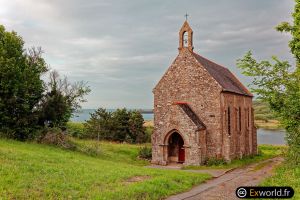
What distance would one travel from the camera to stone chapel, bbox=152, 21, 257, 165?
29750 millimetres

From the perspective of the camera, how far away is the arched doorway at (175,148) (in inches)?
1270

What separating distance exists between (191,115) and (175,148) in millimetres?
4531

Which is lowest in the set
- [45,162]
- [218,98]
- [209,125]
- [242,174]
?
[242,174]

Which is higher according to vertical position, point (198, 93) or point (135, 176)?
point (198, 93)

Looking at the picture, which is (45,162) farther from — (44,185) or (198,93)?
(198,93)

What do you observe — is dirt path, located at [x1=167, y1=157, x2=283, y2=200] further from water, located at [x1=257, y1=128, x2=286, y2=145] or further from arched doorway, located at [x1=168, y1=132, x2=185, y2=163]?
water, located at [x1=257, y1=128, x2=286, y2=145]

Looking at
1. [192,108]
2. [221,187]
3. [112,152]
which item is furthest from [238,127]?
[221,187]

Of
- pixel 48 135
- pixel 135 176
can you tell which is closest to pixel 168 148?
pixel 48 135

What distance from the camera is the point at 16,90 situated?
28.3 meters

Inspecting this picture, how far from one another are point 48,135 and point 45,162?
1091 centimetres

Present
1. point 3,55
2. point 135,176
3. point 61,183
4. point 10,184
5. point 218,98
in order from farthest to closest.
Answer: point 218,98 → point 3,55 → point 135,176 → point 61,183 → point 10,184

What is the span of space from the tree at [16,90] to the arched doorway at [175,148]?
531 inches

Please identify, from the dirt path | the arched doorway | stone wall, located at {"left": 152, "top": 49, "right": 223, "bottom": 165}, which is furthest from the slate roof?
the dirt path

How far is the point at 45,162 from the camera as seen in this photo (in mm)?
18219
